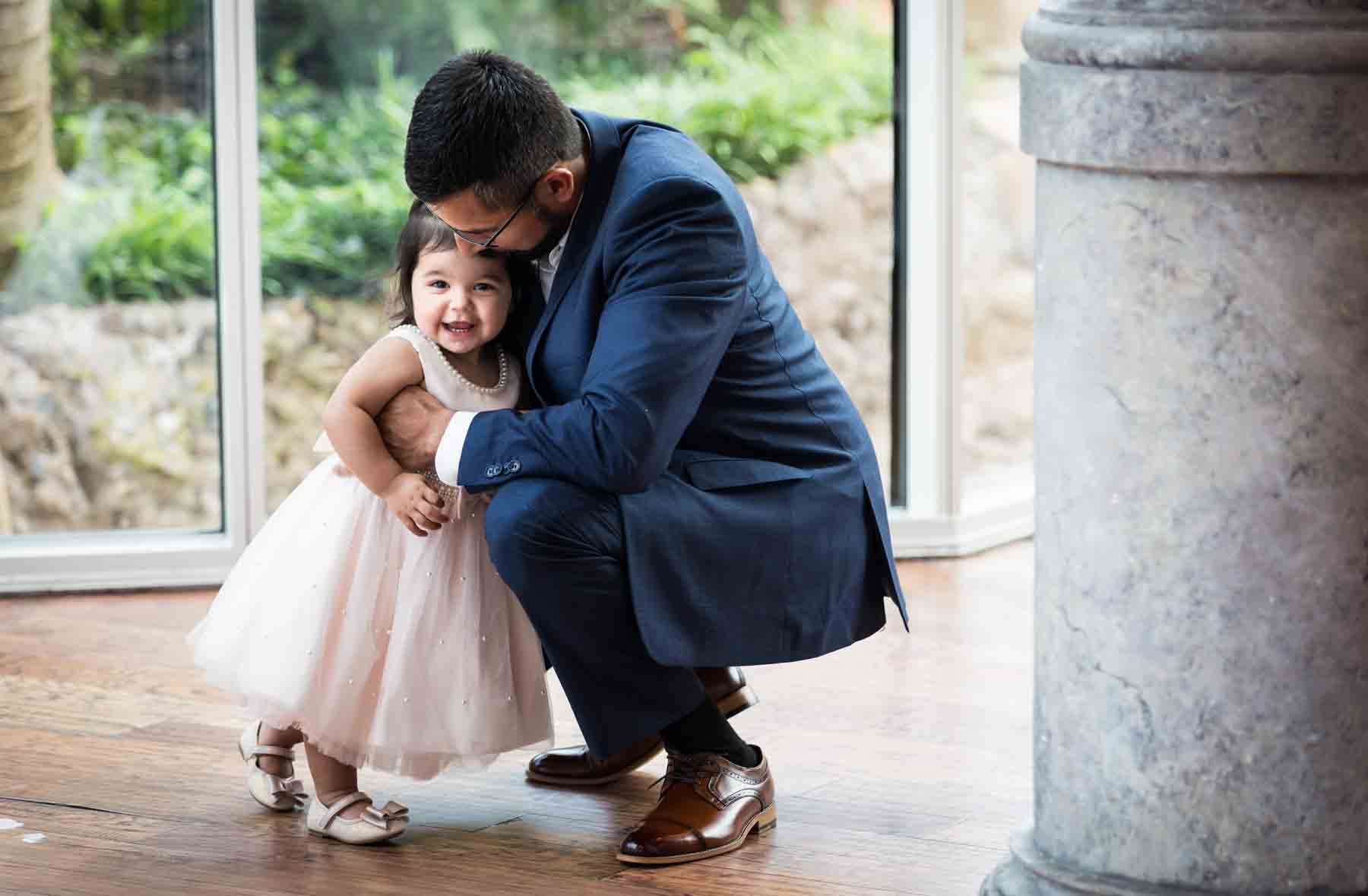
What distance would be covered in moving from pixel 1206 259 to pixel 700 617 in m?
0.84

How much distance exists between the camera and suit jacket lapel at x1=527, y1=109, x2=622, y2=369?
254cm

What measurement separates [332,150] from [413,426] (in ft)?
5.22

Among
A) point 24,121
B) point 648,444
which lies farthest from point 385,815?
point 24,121

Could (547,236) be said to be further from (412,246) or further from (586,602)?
(586,602)

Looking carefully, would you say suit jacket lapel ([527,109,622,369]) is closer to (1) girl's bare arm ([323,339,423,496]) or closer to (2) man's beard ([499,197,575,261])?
(2) man's beard ([499,197,575,261])

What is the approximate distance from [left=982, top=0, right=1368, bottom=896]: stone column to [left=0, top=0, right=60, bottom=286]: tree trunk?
2.30m

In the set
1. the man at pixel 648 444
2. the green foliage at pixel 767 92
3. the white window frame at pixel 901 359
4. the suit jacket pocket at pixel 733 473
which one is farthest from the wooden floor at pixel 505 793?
the green foliage at pixel 767 92

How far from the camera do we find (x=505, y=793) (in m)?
2.83

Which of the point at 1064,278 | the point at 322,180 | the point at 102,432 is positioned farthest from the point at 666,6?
the point at 1064,278

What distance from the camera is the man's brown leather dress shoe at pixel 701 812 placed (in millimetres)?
2547

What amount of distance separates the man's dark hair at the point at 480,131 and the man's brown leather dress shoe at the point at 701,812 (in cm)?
74

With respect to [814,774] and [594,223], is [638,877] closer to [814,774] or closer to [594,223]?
[814,774]

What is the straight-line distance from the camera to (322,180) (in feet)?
13.2

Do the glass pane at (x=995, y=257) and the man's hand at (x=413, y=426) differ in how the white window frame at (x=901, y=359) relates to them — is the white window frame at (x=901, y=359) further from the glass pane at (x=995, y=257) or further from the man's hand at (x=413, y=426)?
the man's hand at (x=413, y=426)
